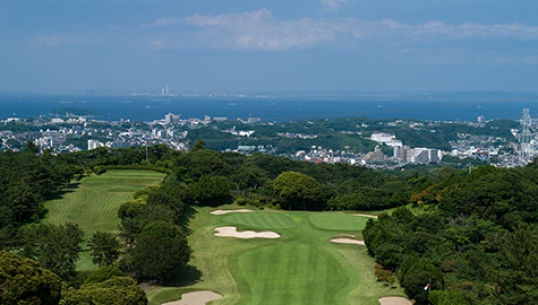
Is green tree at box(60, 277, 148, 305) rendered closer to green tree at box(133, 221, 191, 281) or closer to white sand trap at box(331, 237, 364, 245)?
green tree at box(133, 221, 191, 281)

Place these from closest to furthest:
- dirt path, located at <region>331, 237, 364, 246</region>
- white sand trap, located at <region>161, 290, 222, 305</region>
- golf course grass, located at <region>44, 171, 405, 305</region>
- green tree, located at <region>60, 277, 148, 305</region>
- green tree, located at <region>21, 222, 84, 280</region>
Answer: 1. green tree, located at <region>60, 277, 148, 305</region>
2. green tree, located at <region>21, 222, 84, 280</region>
3. white sand trap, located at <region>161, 290, 222, 305</region>
4. golf course grass, located at <region>44, 171, 405, 305</region>
5. dirt path, located at <region>331, 237, 364, 246</region>

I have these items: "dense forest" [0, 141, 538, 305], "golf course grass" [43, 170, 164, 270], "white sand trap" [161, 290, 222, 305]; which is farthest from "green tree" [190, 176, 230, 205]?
"white sand trap" [161, 290, 222, 305]

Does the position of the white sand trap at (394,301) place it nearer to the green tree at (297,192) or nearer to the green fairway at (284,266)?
the green fairway at (284,266)

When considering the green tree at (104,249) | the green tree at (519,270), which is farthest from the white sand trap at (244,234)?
the green tree at (519,270)

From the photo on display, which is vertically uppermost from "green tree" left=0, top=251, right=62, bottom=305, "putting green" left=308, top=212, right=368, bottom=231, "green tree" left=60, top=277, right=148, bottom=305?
"green tree" left=0, top=251, right=62, bottom=305

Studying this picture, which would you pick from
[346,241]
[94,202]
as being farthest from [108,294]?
[94,202]

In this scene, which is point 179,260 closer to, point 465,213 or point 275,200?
point 465,213
